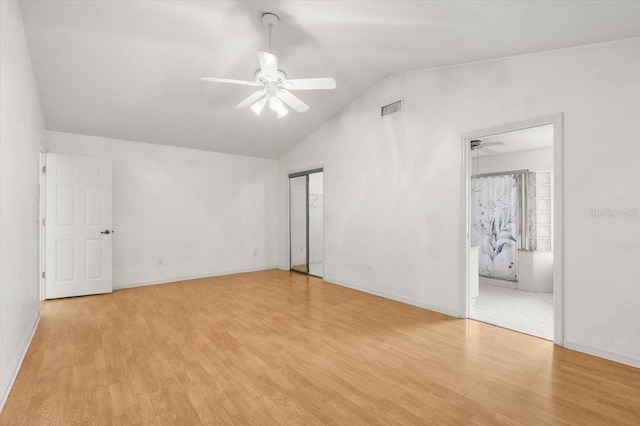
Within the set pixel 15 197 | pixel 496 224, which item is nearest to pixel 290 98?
pixel 15 197

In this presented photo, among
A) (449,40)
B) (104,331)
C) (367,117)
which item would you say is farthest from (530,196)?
(104,331)

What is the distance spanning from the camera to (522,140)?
4824 mm

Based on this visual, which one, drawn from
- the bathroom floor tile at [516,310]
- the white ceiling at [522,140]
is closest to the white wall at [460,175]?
the bathroom floor tile at [516,310]

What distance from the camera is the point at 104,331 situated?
3.28 meters

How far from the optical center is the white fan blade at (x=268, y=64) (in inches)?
102

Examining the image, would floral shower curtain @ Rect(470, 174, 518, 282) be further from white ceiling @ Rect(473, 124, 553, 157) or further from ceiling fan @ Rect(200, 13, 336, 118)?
ceiling fan @ Rect(200, 13, 336, 118)

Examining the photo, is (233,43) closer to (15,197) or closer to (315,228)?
(15,197)

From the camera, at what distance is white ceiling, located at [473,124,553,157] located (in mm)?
4371

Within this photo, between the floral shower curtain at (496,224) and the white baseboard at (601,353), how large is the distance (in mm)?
2634

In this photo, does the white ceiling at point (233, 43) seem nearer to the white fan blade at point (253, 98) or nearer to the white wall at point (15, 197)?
the white wall at point (15, 197)

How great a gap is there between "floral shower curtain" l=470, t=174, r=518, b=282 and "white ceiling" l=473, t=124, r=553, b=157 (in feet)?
Answer: 1.66

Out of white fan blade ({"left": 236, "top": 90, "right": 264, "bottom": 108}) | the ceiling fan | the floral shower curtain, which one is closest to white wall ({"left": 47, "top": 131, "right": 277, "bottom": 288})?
white fan blade ({"left": 236, "top": 90, "right": 264, "bottom": 108})

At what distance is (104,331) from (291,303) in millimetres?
2172

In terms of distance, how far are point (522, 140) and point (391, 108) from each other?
7.31 ft
